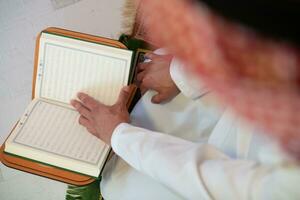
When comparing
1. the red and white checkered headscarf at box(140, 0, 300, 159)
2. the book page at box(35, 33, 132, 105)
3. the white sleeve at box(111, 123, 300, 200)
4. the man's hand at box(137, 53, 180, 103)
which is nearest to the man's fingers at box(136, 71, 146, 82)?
the man's hand at box(137, 53, 180, 103)

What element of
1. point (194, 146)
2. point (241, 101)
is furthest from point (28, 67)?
point (241, 101)

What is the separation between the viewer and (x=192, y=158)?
0.65m

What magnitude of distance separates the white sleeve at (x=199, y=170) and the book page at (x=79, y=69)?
0.43 ft

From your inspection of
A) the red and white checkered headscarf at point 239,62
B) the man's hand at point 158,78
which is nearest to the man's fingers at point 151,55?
the man's hand at point 158,78

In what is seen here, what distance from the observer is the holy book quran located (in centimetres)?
77

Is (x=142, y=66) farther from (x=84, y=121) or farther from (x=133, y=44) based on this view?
(x=84, y=121)

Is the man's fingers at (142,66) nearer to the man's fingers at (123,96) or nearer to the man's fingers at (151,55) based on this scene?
the man's fingers at (151,55)

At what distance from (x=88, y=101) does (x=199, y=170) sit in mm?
320

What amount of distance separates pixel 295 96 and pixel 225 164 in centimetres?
45

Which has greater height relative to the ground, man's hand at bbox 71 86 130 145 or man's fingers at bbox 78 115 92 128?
man's hand at bbox 71 86 130 145

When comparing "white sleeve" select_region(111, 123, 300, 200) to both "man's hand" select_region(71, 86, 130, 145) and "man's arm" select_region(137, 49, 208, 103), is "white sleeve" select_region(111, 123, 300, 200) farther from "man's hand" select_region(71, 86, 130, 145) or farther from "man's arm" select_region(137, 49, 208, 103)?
"man's arm" select_region(137, 49, 208, 103)

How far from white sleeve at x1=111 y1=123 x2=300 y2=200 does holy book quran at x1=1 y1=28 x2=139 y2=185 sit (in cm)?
9

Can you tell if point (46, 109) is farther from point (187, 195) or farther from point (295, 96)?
point (295, 96)

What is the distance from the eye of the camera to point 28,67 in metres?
1.39
